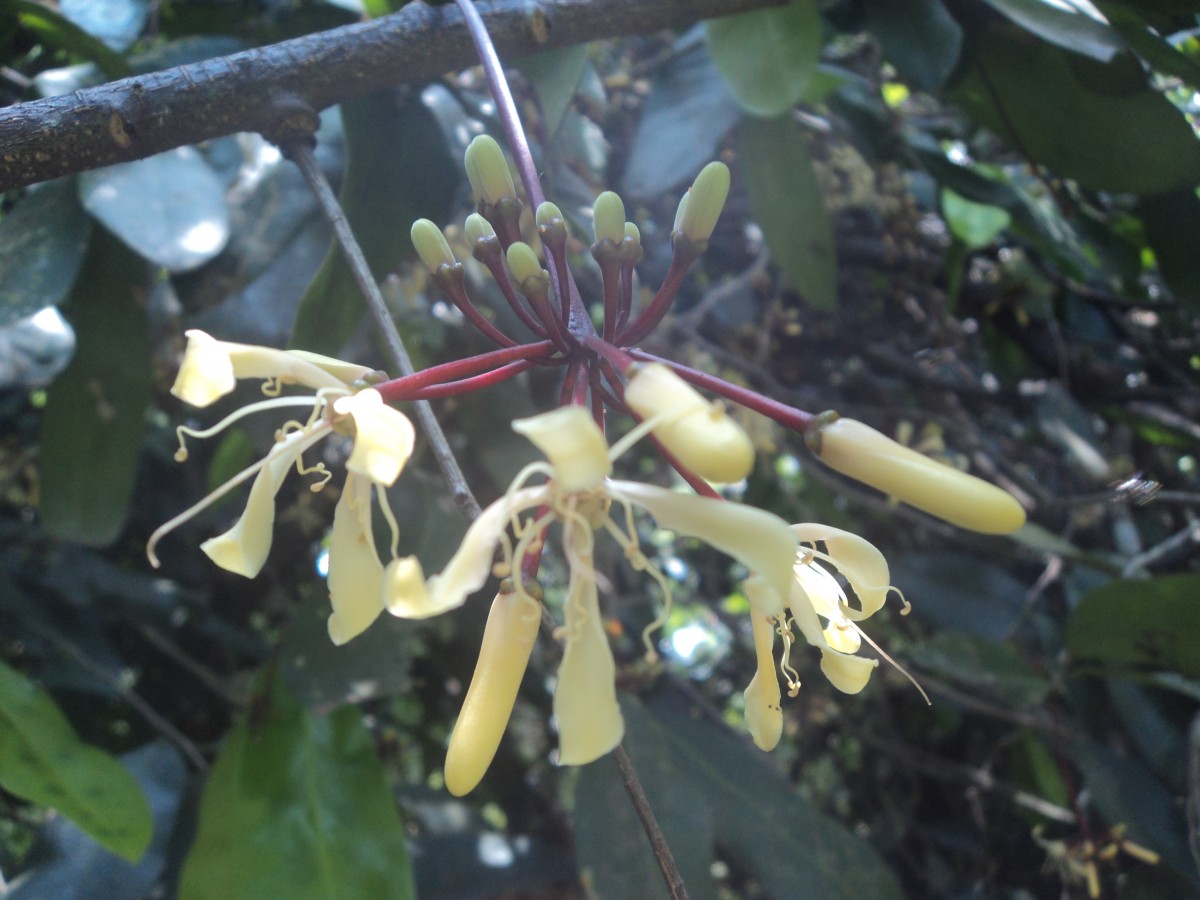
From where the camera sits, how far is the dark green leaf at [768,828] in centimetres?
125

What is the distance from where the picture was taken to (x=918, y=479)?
1.71ft

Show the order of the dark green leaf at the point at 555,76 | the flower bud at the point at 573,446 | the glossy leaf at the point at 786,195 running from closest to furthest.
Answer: the flower bud at the point at 573,446 < the dark green leaf at the point at 555,76 < the glossy leaf at the point at 786,195

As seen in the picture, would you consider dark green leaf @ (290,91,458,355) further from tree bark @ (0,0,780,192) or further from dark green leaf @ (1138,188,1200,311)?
dark green leaf @ (1138,188,1200,311)

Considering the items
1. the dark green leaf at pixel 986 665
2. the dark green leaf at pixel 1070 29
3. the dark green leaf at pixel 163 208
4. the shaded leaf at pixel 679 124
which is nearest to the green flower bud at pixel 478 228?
the dark green leaf at pixel 163 208

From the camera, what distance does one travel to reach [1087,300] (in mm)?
1829

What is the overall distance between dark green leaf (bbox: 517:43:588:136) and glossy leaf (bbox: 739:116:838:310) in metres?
0.55

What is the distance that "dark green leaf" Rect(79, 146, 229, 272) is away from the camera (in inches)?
41.3

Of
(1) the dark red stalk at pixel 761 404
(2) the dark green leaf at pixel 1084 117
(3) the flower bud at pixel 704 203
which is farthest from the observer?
(2) the dark green leaf at pixel 1084 117

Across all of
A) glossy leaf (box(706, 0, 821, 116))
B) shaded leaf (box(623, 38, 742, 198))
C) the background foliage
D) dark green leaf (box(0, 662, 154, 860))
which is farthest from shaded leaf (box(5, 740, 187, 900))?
glossy leaf (box(706, 0, 821, 116))

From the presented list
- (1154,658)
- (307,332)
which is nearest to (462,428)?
(307,332)

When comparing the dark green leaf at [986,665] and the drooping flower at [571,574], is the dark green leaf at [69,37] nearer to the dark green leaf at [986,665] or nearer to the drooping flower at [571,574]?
the drooping flower at [571,574]

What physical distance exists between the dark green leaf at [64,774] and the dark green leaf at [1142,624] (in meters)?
1.29

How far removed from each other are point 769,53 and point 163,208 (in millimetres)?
799

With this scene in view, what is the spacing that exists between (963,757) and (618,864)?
100 centimetres
